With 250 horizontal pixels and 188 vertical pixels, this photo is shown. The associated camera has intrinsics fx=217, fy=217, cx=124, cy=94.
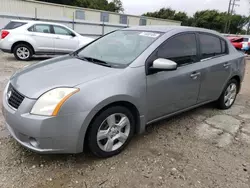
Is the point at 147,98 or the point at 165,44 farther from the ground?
the point at 165,44

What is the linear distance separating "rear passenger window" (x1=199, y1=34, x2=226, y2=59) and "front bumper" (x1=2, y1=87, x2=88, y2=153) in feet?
7.45

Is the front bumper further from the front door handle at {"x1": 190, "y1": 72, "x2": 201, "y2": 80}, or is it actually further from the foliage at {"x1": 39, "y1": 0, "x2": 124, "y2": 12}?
the foliage at {"x1": 39, "y1": 0, "x2": 124, "y2": 12}

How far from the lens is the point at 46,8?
1587 centimetres

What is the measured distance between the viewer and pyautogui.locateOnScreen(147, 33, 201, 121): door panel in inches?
106

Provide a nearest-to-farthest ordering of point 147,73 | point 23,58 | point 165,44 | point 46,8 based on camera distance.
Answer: point 147,73 → point 165,44 → point 23,58 → point 46,8

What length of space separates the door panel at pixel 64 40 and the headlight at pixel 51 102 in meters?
6.89

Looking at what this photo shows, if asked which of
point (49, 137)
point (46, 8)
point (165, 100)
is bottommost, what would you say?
point (49, 137)

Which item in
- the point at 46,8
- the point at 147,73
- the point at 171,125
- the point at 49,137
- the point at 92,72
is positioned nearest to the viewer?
the point at 49,137

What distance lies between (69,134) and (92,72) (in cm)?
72

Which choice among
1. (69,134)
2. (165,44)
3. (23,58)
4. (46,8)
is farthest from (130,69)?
(46,8)

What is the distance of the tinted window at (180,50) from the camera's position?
9.42 feet

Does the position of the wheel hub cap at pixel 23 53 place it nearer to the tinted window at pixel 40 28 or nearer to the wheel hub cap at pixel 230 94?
the tinted window at pixel 40 28

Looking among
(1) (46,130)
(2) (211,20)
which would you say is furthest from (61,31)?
(2) (211,20)

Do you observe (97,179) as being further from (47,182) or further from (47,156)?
(47,156)
